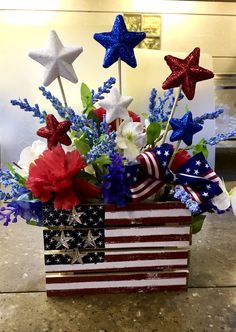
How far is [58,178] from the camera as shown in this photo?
771mm

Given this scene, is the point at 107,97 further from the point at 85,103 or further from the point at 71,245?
the point at 71,245

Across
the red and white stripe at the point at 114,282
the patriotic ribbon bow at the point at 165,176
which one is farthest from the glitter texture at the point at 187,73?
the red and white stripe at the point at 114,282

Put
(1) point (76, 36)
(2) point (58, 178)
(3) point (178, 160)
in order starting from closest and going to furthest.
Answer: (2) point (58, 178) → (3) point (178, 160) → (1) point (76, 36)

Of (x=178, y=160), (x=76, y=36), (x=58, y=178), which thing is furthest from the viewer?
(x=76, y=36)

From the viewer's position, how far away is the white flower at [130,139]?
0.80 metres

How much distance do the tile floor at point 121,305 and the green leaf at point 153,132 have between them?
0.31m

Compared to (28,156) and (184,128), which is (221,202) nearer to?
(184,128)

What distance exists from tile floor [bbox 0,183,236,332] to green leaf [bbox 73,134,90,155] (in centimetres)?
29

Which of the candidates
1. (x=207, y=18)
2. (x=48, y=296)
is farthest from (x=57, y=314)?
(x=207, y=18)

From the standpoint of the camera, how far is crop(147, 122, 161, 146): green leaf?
837 mm

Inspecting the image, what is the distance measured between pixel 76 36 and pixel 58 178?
1.15m

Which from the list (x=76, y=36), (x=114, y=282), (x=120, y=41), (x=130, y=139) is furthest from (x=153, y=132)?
(x=76, y=36)

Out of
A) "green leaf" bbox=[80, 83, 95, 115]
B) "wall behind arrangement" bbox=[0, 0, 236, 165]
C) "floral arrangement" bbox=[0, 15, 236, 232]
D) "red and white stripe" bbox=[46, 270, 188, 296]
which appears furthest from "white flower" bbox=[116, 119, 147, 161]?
"wall behind arrangement" bbox=[0, 0, 236, 165]

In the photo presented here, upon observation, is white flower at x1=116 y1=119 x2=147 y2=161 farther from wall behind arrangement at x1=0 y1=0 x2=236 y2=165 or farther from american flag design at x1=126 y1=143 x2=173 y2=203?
wall behind arrangement at x1=0 y1=0 x2=236 y2=165
